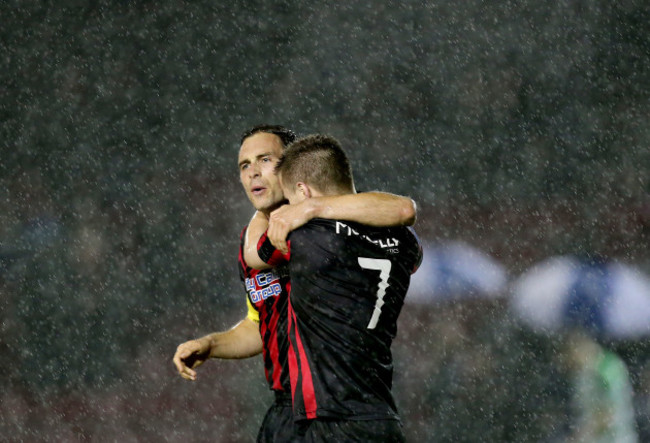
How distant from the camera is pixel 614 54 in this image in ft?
33.2

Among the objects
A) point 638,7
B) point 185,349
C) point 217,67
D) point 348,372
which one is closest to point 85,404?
point 217,67

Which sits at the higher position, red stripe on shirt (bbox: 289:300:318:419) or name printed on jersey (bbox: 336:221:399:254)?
name printed on jersey (bbox: 336:221:399:254)

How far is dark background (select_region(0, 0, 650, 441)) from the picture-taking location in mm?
9312

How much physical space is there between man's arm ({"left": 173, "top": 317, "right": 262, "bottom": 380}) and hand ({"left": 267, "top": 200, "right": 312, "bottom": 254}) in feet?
2.18

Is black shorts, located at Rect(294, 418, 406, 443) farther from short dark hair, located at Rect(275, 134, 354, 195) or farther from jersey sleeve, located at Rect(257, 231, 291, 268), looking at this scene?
short dark hair, located at Rect(275, 134, 354, 195)

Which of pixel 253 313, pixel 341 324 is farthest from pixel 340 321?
pixel 253 313

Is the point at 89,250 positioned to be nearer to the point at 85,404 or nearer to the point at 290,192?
the point at 85,404

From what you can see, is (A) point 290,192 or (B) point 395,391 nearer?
(A) point 290,192

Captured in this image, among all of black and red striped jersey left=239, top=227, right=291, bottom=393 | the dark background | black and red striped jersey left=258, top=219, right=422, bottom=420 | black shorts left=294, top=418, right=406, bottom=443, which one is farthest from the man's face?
the dark background

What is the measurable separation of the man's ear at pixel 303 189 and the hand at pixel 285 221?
0.06m

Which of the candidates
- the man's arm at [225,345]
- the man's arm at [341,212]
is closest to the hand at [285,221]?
the man's arm at [341,212]

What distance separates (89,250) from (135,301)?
999 millimetres

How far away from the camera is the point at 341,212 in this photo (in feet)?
7.73

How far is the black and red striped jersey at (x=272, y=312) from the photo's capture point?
2.88m
